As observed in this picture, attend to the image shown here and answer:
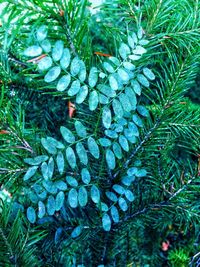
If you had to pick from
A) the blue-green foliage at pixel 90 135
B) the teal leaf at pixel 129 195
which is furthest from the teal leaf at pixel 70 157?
the teal leaf at pixel 129 195

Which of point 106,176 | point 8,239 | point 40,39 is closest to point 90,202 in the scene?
point 106,176

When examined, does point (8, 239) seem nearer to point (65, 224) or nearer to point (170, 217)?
point (65, 224)

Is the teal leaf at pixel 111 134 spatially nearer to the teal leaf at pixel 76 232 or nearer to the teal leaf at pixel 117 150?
the teal leaf at pixel 117 150

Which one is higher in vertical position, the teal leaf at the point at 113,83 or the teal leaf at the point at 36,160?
the teal leaf at the point at 113,83

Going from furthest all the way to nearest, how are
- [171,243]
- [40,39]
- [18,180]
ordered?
[171,243] < [18,180] < [40,39]

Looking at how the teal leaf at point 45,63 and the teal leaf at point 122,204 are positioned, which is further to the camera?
the teal leaf at point 122,204

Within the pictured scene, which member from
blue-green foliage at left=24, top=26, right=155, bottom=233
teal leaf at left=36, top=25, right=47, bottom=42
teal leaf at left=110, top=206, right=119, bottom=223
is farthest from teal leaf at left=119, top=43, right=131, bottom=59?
teal leaf at left=110, top=206, right=119, bottom=223

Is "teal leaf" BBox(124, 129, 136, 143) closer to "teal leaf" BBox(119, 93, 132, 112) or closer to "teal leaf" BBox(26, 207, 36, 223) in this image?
"teal leaf" BBox(119, 93, 132, 112)
